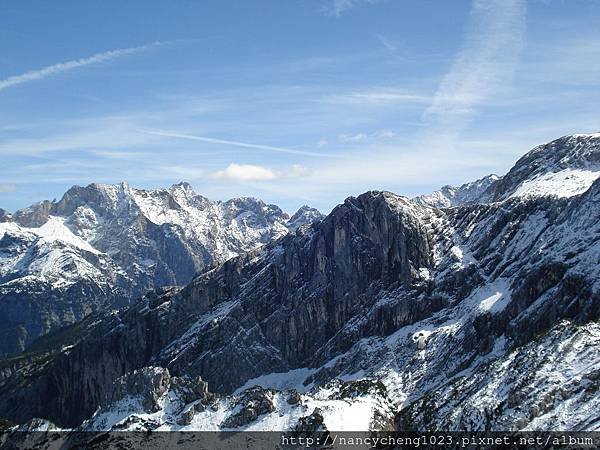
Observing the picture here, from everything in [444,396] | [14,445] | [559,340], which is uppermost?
[559,340]

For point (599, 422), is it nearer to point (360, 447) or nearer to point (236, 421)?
point (360, 447)

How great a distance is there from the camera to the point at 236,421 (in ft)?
568

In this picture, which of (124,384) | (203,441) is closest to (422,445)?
(203,441)

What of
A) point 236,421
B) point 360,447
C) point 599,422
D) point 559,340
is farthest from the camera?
point 236,421

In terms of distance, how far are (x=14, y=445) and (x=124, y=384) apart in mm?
38800

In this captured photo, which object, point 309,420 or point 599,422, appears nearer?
point 599,422

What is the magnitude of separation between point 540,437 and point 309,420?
61464mm

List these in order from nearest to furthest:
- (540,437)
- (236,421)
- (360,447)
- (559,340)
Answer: (540,437) < (559,340) < (360,447) < (236,421)

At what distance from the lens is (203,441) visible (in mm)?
168875

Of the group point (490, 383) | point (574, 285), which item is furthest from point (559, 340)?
point (574, 285)

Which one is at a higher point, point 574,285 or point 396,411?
point 574,285

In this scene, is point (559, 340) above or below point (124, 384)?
above

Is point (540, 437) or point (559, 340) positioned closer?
point (540, 437)

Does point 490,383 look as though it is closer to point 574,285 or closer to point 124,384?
point 574,285
